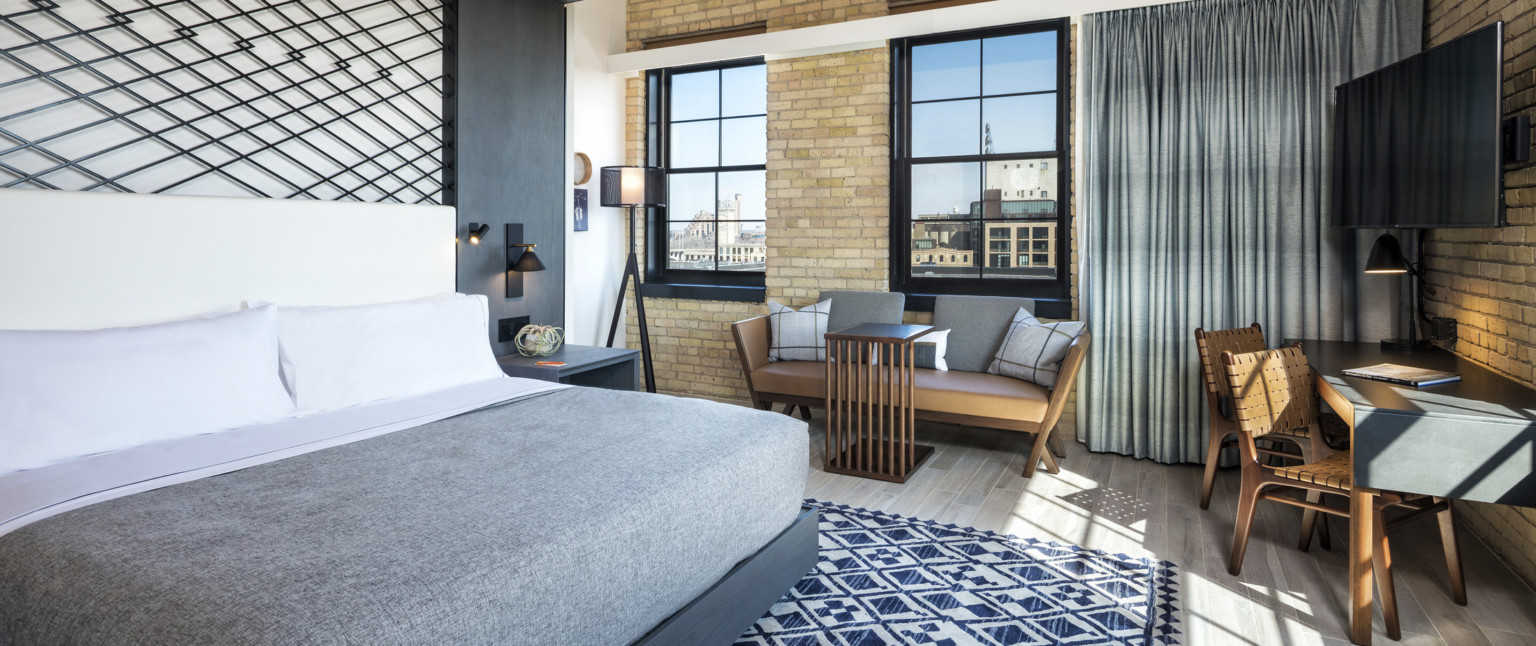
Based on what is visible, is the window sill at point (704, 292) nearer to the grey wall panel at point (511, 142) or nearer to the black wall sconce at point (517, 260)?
the grey wall panel at point (511, 142)

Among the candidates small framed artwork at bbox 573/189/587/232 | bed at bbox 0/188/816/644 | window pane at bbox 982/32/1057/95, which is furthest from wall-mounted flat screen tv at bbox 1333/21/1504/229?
small framed artwork at bbox 573/189/587/232

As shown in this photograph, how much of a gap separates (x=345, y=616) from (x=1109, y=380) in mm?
4176

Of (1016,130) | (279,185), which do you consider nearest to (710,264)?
(1016,130)

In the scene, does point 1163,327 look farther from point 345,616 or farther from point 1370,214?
point 345,616

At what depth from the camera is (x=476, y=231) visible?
406 cm

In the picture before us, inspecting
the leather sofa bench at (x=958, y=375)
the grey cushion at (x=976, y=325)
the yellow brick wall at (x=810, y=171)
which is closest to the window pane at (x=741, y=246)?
the yellow brick wall at (x=810, y=171)

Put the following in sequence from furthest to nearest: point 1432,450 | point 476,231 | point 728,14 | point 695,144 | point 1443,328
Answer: point 695,144 → point 728,14 → point 476,231 → point 1443,328 → point 1432,450

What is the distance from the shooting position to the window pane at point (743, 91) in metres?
5.91

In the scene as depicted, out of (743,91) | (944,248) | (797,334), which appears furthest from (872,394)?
(743,91)

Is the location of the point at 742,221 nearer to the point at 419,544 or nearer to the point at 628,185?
the point at 628,185

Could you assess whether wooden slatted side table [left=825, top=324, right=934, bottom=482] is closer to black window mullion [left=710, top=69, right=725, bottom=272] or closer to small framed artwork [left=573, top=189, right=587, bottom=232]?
black window mullion [left=710, top=69, right=725, bottom=272]

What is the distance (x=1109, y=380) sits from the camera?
463 cm

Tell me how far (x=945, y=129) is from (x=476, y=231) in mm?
2937

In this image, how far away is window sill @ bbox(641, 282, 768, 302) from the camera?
589cm
